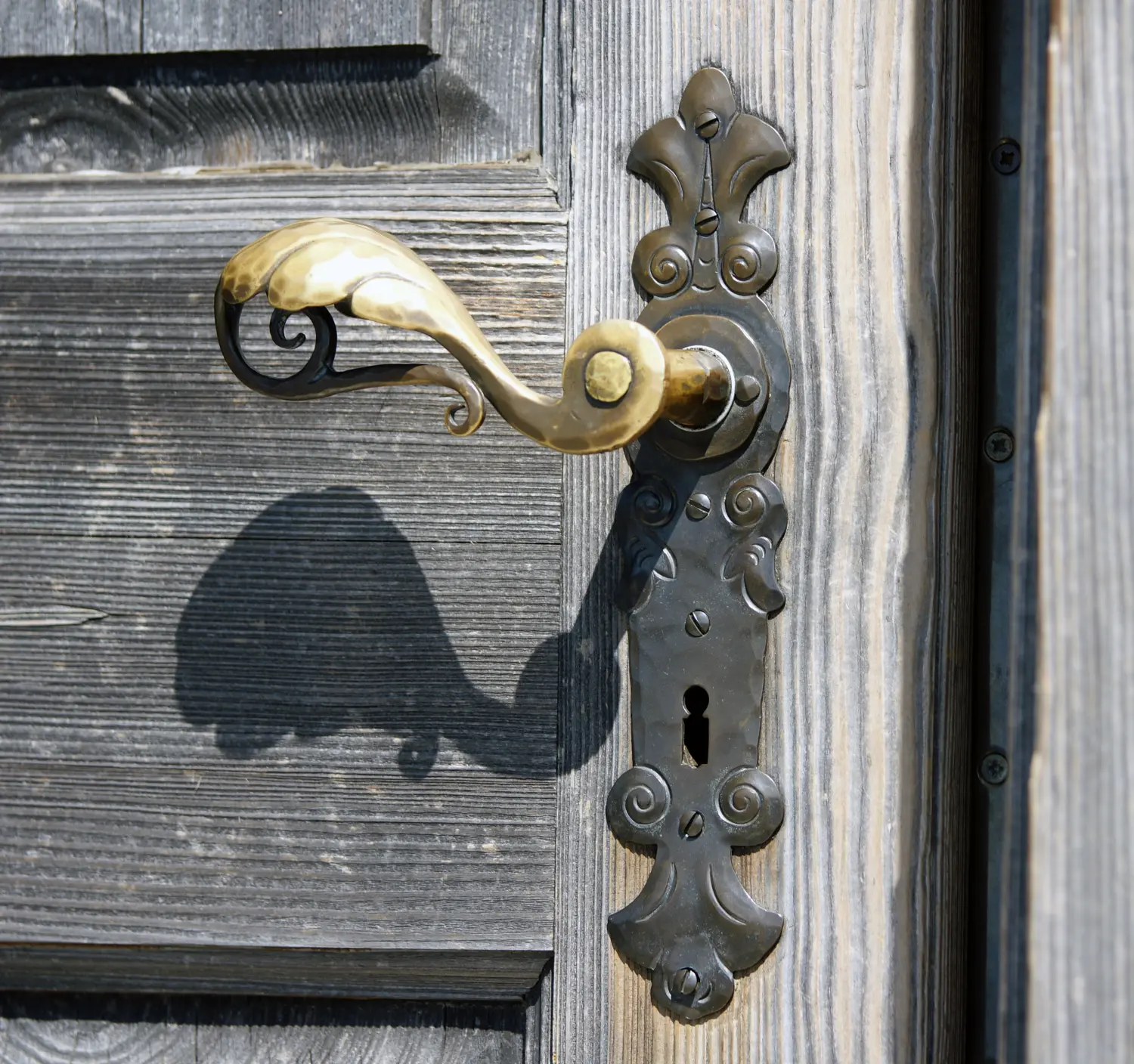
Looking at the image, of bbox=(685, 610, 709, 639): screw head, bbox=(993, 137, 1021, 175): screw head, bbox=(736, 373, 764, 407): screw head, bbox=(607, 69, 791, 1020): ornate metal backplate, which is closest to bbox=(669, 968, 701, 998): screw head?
bbox=(607, 69, 791, 1020): ornate metal backplate

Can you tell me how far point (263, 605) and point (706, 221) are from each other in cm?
28

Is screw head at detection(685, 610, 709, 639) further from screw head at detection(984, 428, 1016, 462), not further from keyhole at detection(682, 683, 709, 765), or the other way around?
screw head at detection(984, 428, 1016, 462)

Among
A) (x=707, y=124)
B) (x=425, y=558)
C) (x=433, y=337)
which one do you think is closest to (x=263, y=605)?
(x=425, y=558)

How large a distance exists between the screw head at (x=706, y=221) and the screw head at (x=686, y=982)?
0.33 meters

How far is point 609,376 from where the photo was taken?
0.47 m

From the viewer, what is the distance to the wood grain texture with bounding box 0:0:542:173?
1.98 ft

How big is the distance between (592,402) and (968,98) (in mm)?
221

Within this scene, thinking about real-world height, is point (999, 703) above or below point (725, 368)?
below

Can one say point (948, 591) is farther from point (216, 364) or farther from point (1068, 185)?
point (216, 364)

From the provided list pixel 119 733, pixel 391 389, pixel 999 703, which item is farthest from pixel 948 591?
pixel 119 733

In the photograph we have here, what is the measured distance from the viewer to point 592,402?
48cm

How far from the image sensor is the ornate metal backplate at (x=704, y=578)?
1.78 ft

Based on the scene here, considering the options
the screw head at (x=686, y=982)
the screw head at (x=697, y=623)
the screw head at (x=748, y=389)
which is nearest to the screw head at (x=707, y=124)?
the screw head at (x=748, y=389)

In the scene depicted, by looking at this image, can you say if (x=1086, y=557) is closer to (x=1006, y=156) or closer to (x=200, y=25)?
(x=1006, y=156)
